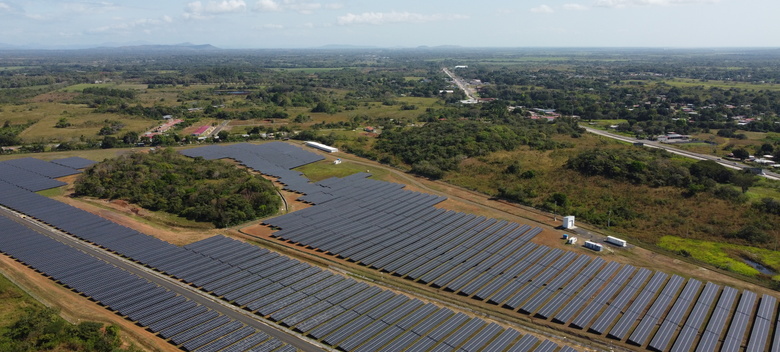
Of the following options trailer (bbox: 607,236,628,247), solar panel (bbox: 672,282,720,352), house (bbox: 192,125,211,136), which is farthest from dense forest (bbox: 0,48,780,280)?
solar panel (bbox: 672,282,720,352)

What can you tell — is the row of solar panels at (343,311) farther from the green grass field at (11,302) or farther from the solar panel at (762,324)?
the solar panel at (762,324)

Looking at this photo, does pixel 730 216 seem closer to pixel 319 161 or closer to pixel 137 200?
pixel 319 161

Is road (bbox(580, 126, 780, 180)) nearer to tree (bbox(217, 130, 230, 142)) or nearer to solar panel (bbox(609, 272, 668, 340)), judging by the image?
solar panel (bbox(609, 272, 668, 340))

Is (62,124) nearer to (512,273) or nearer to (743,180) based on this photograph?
(512,273)

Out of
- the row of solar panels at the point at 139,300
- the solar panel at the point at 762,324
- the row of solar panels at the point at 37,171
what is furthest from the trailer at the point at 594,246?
the row of solar panels at the point at 37,171

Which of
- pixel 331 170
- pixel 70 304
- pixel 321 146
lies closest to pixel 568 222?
pixel 331 170

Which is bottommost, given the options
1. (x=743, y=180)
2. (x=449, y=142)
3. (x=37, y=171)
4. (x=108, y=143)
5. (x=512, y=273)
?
(x=512, y=273)
